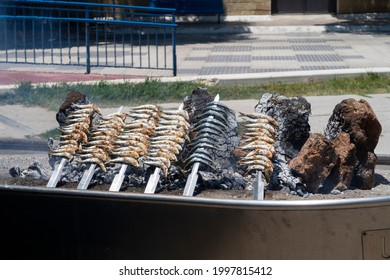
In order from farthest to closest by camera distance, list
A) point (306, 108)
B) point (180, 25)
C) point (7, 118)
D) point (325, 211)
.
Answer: point (180, 25) < point (7, 118) < point (306, 108) < point (325, 211)

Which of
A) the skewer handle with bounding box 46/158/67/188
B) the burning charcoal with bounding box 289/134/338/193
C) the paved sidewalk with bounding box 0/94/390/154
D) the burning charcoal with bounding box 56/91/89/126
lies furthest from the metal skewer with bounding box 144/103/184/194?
the paved sidewalk with bounding box 0/94/390/154

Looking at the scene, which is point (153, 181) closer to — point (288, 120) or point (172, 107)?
point (288, 120)

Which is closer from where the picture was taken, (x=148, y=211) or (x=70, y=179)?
(x=148, y=211)

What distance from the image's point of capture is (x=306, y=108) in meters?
5.32

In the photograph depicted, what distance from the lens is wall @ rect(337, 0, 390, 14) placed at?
23031 mm

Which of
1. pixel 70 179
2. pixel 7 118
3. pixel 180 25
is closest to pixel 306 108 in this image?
pixel 70 179

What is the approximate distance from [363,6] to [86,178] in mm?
19451

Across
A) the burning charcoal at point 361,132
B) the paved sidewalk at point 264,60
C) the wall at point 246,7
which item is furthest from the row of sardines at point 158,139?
the wall at point 246,7

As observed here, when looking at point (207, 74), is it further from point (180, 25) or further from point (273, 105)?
point (180, 25)

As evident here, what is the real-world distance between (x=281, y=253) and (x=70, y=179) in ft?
4.66

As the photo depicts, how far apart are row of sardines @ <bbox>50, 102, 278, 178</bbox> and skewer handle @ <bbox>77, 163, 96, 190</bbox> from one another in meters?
0.05

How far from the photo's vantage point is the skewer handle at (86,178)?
14.9 feet

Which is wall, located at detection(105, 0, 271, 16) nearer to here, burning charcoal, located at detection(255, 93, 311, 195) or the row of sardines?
burning charcoal, located at detection(255, 93, 311, 195)

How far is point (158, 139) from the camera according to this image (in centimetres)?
491
